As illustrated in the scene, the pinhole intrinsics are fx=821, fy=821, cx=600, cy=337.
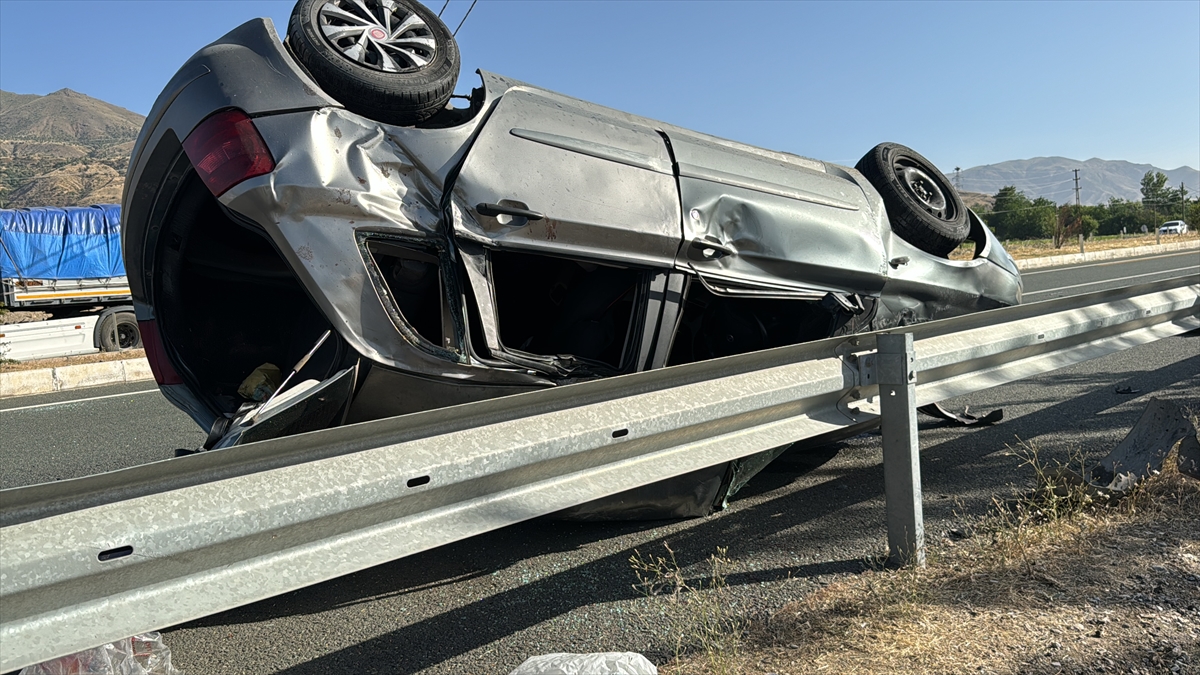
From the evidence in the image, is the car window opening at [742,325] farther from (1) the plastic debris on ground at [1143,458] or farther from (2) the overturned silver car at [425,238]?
(1) the plastic debris on ground at [1143,458]

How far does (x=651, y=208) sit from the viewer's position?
3.20 metres

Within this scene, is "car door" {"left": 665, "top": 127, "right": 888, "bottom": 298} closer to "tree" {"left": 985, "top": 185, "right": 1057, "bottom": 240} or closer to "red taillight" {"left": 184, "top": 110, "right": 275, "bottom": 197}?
"red taillight" {"left": 184, "top": 110, "right": 275, "bottom": 197}

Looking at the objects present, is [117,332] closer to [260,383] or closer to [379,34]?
[260,383]

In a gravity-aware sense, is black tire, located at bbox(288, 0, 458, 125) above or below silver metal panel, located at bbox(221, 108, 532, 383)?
A: above

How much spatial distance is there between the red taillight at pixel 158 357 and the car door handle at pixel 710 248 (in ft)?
6.97

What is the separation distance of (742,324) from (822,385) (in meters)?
1.07

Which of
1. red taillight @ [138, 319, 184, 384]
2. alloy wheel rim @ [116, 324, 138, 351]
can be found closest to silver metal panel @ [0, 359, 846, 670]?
red taillight @ [138, 319, 184, 384]

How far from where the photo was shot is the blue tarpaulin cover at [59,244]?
1518 cm

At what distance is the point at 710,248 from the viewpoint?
3334mm

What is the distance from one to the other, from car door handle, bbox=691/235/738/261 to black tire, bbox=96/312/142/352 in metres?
14.3

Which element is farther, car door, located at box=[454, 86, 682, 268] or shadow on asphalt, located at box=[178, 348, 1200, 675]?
car door, located at box=[454, 86, 682, 268]

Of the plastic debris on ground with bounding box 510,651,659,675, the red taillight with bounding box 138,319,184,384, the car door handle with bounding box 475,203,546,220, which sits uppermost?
the car door handle with bounding box 475,203,546,220

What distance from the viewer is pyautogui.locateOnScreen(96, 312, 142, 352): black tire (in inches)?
588

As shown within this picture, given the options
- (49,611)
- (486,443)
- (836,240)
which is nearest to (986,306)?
(836,240)
